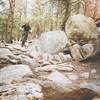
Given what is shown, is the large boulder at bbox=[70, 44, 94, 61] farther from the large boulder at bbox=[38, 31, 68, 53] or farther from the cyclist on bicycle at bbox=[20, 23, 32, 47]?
the cyclist on bicycle at bbox=[20, 23, 32, 47]

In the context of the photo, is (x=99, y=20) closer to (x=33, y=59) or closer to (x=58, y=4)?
(x=58, y=4)

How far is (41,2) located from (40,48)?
2.74 ft

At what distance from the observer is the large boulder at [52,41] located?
200 inches

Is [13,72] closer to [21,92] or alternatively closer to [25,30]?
[21,92]

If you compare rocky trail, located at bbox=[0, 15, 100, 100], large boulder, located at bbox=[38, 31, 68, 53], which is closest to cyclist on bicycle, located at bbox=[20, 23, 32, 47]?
rocky trail, located at bbox=[0, 15, 100, 100]

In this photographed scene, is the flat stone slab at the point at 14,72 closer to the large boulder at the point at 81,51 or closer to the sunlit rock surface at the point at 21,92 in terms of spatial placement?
the sunlit rock surface at the point at 21,92

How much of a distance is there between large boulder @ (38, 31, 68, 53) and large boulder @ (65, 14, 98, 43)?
26cm

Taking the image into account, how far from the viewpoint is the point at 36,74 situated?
4.33 m

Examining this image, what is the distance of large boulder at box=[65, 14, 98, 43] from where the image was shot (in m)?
5.44

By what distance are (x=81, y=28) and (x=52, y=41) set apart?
70 centimetres

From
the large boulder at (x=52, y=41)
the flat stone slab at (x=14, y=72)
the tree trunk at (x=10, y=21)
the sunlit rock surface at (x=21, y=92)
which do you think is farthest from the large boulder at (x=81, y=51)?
the sunlit rock surface at (x=21, y=92)

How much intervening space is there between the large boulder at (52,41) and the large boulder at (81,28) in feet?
0.85

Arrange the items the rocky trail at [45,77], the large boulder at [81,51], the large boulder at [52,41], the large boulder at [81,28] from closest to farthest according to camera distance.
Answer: the rocky trail at [45,77] < the large boulder at [81,51] < the large boulder at [52,41] < the large boulder at [81,28]

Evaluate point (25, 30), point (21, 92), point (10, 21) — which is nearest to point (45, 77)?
point (21, 92)
